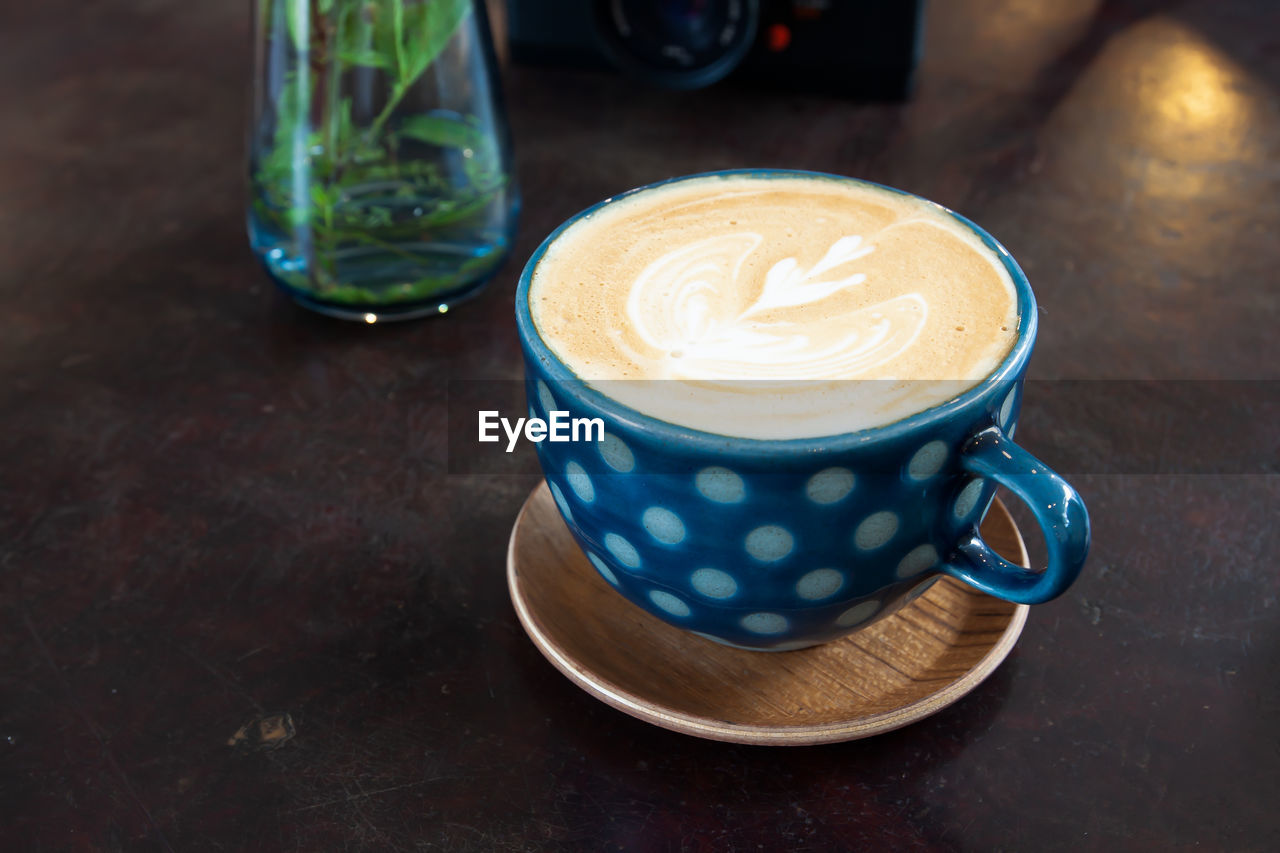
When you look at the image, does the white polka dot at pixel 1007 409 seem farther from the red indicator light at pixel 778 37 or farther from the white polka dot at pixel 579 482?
the red indicator light at pixel 778 37

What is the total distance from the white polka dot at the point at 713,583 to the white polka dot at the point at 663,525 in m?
0.02

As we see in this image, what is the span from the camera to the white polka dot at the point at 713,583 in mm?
412

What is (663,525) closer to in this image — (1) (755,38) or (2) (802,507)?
(2) (802,507)

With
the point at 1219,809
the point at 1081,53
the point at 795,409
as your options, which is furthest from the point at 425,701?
the point at 1081,53

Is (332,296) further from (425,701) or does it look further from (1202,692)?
(1202,692)

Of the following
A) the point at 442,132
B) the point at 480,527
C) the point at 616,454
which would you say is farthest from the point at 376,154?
the point at 616,454

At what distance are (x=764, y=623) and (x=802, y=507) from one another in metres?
0.07

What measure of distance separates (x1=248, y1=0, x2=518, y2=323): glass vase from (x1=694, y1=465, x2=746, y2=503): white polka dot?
0.34 m

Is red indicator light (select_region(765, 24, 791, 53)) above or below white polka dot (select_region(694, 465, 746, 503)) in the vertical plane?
below

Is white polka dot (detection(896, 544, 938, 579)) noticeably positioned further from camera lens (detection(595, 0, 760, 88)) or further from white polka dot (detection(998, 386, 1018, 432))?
camera lens (detection(595, 0, 760, 88))

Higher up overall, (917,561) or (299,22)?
(299,22)

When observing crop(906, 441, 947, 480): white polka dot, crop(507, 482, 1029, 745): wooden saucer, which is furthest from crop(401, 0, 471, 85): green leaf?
crop(906, 441, 947, 480): white polka dot

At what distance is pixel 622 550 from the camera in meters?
0.43

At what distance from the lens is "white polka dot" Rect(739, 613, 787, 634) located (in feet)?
1.40
